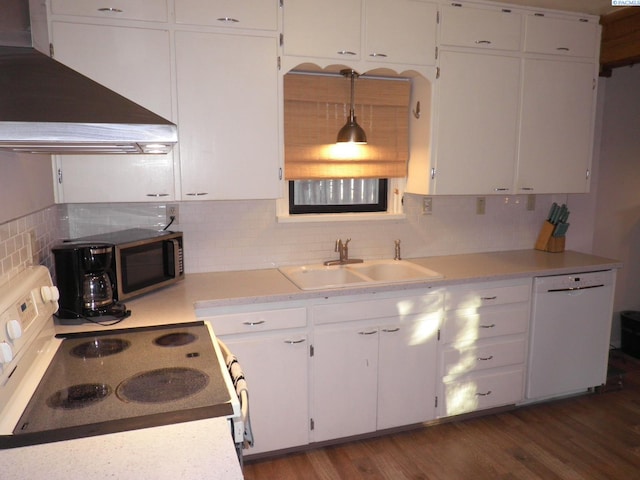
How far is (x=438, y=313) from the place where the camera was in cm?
277

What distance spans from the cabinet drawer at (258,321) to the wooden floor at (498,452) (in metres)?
0.76

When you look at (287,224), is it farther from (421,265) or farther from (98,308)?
(98,308)

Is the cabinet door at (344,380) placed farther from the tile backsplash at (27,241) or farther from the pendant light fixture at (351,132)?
the tile backsplash at (27,241)

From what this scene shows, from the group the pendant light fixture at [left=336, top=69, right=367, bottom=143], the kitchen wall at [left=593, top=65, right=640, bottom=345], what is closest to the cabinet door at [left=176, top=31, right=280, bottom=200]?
the pendant light fixture at [left=336, top=69, right=367, bottom=143]

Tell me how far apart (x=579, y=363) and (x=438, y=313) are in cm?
121

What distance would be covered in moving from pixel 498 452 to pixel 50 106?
8.91 feet

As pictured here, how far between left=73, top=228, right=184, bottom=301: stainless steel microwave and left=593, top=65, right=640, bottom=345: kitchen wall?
3.35 metres

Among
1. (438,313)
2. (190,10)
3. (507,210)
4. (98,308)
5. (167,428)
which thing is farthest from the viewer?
(507,210)

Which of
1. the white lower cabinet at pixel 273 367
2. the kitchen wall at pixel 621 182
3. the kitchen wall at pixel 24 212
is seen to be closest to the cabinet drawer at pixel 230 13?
the kitchen wall at pixel 24 212

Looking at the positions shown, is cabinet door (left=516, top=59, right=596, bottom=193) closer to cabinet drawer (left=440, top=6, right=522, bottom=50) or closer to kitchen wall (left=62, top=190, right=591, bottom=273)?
cabinet drawer (left=440, top=6, right=522, bottom=50)

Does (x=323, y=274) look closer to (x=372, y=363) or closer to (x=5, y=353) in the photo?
(x=372, y=363)

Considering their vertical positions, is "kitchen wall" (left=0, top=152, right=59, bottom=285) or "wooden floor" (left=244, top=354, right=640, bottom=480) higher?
"kitchen wall" (left=0, top=152, right=59, bottom=285)

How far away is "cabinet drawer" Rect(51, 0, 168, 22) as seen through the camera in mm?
2188

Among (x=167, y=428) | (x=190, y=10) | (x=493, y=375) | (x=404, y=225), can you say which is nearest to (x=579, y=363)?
(x=493, y=375)
